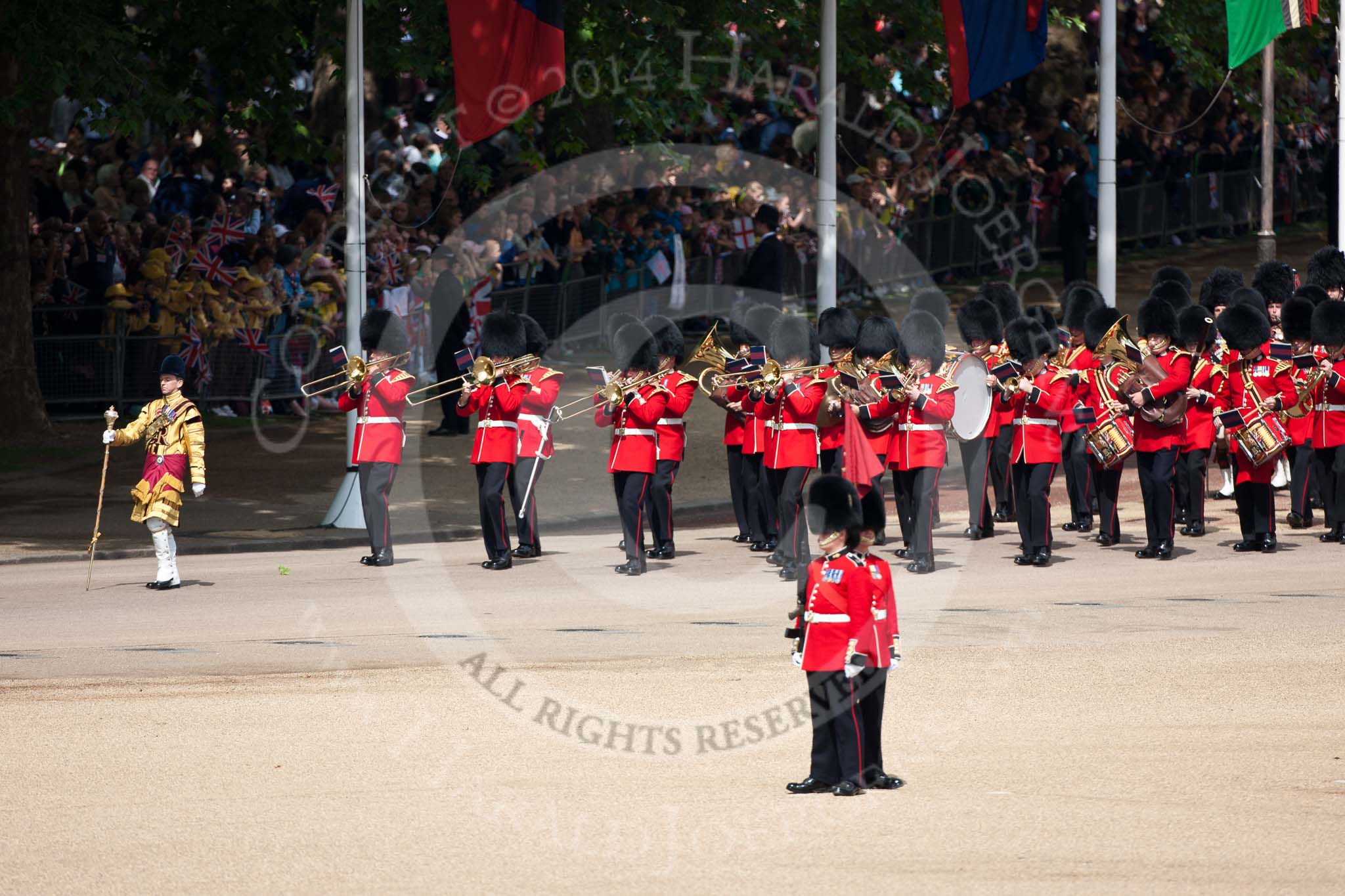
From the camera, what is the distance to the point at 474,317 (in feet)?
64.6

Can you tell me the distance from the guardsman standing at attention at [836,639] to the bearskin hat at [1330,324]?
732 cm

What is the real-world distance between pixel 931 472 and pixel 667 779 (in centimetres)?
531

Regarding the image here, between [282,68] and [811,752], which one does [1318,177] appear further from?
[811,752]

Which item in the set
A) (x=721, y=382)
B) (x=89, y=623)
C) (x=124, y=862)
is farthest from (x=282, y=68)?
(x=124, y=862)

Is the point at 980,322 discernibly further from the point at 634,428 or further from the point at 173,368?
the point at 173,368

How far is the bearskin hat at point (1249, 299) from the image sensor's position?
15.2 metres

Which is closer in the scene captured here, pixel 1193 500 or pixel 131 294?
pixel 1193 500

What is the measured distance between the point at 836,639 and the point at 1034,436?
234 inches

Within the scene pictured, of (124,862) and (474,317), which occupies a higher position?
(474,317)

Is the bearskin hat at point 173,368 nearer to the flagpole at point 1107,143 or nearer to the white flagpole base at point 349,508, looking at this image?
the white flagpole base at point 349,508

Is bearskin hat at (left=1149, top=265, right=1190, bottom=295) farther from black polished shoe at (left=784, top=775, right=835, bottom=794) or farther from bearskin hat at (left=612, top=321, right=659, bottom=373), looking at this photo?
black polished shoe at (left=784, top=775, right=835, bottom=794)

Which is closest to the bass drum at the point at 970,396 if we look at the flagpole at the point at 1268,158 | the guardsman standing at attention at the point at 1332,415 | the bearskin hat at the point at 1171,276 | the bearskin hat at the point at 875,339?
the bearskin hat at the point at 875,339

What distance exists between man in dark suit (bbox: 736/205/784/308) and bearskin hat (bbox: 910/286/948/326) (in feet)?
13.1

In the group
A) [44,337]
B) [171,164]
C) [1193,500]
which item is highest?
[171,164]
